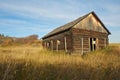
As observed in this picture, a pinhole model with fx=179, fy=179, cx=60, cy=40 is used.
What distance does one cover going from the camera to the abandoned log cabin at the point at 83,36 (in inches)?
904

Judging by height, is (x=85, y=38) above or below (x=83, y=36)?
below

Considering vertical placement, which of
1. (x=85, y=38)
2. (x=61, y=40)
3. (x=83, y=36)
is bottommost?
(x=61, y=40)

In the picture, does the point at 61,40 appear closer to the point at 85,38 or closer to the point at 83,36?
the point at 83,36

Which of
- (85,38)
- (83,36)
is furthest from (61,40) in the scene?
(85,38)

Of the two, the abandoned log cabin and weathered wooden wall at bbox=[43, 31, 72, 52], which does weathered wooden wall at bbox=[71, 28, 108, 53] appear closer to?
the abandoned log cabin

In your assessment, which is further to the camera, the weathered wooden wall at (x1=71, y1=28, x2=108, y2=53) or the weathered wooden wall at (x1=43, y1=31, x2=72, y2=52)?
the weathered wooden wall at (x1=43, y1=31, x2=72, y2=52)

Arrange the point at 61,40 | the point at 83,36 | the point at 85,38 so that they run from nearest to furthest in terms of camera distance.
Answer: the point at 83,36, the point at 85,38, the point at 61,40

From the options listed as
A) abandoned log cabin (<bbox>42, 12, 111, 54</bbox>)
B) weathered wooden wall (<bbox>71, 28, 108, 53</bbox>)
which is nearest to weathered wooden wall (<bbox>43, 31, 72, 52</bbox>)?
abandoned log cabin (<bbox>42, 12, 111, 54</bbox>)

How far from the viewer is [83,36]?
2381 cm

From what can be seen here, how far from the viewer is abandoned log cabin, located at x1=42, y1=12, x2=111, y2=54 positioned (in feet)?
75.3

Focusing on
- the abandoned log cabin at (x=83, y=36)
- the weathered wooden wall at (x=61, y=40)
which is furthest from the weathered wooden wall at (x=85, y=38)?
the weathered wooden wall at (x=61, y=40)

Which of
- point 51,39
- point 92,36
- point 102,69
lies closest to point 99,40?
point 92,36

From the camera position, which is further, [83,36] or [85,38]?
[85,38]

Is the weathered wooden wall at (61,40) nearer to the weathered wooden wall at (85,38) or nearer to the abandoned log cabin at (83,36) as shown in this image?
the abandoned log cabin at (83,36)
